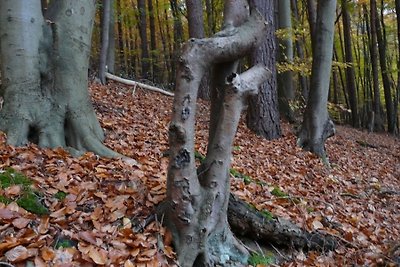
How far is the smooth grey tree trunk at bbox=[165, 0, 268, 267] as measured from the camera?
3367mm

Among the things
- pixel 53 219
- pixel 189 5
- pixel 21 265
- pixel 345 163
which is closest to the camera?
pixel 21 265

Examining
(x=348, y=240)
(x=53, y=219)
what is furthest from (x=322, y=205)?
(x=53, y=219)

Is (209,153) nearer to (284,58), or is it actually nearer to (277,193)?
(277,193)

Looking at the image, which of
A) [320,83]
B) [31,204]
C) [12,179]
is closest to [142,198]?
[31,204]

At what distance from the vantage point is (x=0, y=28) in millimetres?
4977

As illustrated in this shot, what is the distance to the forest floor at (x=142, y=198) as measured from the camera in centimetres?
312

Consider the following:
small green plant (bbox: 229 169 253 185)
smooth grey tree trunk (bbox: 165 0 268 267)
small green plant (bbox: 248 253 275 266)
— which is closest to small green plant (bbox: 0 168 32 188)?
smooth grey tree trunk (bbox: 165 0 268 267)

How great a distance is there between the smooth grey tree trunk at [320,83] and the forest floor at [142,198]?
45 cm

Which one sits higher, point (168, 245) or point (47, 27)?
point (47, 27)

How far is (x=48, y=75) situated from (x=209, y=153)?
8.45 ft

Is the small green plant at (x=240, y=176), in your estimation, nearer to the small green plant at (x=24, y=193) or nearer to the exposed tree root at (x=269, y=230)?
the exposed tree root at (x=269, y=230)

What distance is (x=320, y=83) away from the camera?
30.2 ft

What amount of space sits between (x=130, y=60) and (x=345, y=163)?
20127 millimetres

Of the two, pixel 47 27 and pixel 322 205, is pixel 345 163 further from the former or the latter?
pixel 47 27
